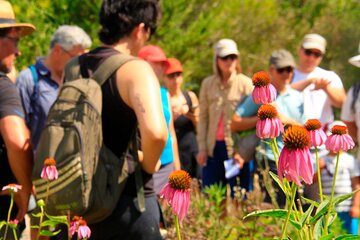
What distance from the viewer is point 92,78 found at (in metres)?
3.02

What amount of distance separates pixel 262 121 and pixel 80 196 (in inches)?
42.6

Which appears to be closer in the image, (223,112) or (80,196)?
(80,196)

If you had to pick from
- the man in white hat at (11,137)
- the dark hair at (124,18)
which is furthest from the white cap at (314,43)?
the man in white hat at (11,137)

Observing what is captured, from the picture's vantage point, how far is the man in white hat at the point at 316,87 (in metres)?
5.53

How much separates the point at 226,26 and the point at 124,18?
12970mm

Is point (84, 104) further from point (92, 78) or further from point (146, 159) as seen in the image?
point (146, 159)

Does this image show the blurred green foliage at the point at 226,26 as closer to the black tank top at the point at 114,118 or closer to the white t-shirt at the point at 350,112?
the white t-shirt at the point at 350,112

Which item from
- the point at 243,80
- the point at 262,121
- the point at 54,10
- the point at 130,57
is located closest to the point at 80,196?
the point at 130,57

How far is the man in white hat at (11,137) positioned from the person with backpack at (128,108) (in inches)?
8.7

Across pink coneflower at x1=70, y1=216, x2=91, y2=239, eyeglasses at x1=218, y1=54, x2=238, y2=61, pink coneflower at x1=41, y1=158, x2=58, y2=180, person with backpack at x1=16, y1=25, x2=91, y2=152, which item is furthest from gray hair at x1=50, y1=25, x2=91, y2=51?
pink coneflower at x1=70, y1=216, x2=91, y2=239

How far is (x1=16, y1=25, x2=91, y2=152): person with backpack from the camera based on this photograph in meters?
4.48

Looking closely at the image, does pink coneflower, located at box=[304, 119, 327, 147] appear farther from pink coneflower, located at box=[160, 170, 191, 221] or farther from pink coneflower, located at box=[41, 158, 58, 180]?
pink coneflower, located at box=[41, 158, 58, 180]

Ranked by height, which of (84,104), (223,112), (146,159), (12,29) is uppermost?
(12,29)

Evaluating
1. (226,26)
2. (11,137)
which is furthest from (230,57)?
(226,26)
